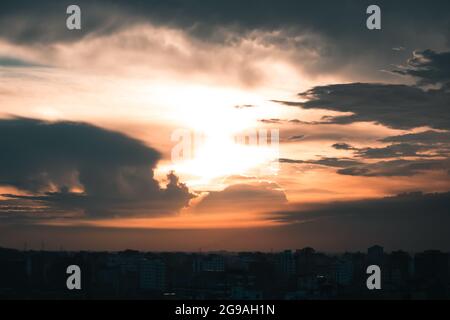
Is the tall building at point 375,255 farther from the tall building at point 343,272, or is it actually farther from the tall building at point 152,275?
the tall building at point 152,275

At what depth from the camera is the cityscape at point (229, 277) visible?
73.6 metres

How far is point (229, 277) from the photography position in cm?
8306

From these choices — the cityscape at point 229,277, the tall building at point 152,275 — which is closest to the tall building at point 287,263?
the cityscape at point 229,277

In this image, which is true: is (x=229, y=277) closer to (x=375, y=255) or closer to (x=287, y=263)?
(x=287, y=263)

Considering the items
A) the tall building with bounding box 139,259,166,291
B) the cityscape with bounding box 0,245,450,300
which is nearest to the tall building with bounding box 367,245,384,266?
the cityscape with bounding box 0,245,450,300

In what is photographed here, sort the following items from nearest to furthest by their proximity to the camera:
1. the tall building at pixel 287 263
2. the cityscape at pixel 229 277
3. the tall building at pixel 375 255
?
the cityscape at pixel 229 277
the tall building at pixel 287 263
the tall building at pixel 375 255

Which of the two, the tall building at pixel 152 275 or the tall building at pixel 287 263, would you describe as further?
the tall building at pixel 287 263

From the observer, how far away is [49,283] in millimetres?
78438

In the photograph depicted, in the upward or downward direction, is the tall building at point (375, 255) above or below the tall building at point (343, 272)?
above
